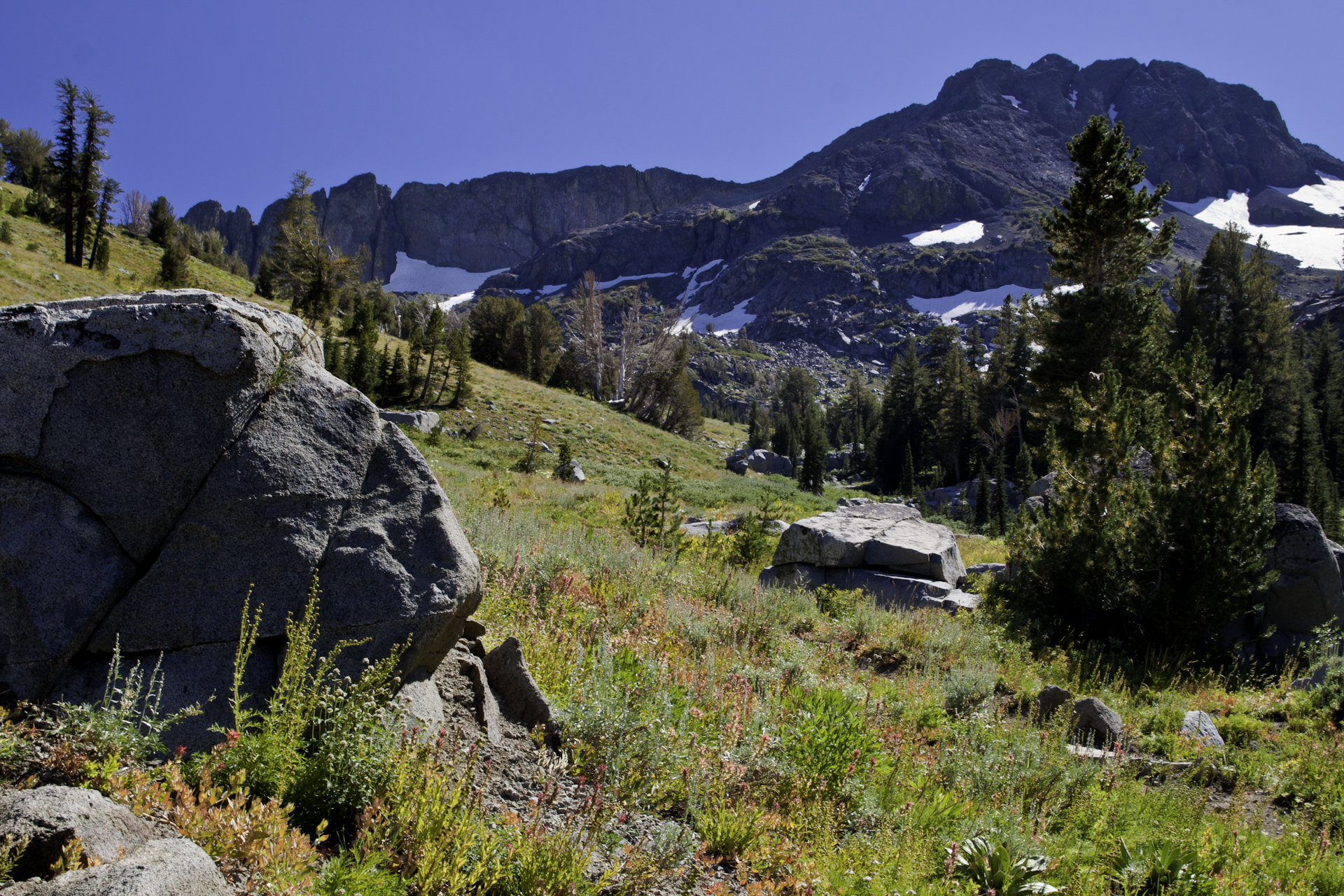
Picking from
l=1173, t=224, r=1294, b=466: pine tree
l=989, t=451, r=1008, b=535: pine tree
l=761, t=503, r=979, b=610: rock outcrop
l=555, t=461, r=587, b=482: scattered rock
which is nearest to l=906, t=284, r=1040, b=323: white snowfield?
l=1173, t=224, r=1294, b=466: pine tree

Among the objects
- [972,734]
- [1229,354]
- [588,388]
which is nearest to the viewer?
[972,734]

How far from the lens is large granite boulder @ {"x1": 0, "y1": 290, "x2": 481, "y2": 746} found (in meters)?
2.97

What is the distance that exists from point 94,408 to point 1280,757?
9323 millimetres

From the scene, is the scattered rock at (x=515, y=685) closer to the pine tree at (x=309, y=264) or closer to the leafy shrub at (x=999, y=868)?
the leafy shrub at (x=999, y=868)

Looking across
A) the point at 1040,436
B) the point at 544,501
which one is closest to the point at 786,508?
the point at 544,501

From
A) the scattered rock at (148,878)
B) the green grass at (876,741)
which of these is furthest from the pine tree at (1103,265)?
the scattered rock at (148,878)

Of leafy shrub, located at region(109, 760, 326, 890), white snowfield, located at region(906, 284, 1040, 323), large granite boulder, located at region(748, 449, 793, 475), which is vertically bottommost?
large granite boulder, located at region(748, 449, 793, 475)

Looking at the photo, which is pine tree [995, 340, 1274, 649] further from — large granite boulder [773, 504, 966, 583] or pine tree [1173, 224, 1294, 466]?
pine tree [1173, 224, 1294, 466]

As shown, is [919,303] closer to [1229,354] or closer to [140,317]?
[1229,354]

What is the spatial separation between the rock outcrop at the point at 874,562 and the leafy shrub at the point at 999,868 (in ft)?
25.7

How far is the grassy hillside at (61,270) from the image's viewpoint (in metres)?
22.9

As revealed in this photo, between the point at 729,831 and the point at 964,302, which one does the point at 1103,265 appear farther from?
the point at 964,302

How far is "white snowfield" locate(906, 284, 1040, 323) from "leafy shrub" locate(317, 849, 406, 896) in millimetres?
188388

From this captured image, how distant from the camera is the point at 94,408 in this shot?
10.5 ft
